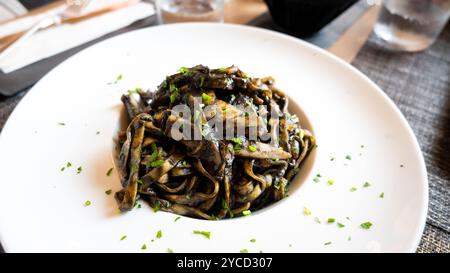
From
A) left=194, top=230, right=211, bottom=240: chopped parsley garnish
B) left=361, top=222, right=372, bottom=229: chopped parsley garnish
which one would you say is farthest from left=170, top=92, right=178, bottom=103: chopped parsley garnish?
Answer: left=361, top=222, right=372, bottom=229: chopped parsley garnish

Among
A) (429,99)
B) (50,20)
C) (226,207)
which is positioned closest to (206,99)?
(226,207)

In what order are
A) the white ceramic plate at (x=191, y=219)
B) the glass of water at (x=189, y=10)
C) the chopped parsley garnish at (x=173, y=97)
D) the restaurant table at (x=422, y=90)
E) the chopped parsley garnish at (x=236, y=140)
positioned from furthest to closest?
the glass of water at (x=189, y=10), the restaurant table at (x=422, y=90), the chopped parsley garnish at (x=173, y=97), the chopped parsley garnish at (x=236, y=140), the white ceramic plate at (x=191, y=219)

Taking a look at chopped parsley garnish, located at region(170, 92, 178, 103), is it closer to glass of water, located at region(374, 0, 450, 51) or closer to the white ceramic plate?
the white ceramic plate

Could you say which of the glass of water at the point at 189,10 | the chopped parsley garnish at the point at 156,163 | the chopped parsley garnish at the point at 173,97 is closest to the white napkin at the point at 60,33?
the glass of water at the point at 189,10

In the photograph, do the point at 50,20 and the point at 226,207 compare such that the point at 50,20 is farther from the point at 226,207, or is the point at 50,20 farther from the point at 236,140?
the point at 226,207

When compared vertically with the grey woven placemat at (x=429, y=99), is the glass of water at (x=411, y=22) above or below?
above

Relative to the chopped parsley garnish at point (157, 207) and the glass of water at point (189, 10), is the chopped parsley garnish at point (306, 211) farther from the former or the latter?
the glass of water at point (189, 10)
